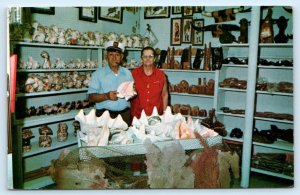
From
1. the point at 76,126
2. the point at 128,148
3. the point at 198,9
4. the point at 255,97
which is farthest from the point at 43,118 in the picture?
the point at 255,97

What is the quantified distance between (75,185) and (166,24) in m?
1.19

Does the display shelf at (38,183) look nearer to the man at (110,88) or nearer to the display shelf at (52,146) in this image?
the display shelf at (52,146)

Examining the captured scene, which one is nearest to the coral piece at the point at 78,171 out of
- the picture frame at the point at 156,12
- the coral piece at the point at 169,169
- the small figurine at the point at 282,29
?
the coral piece at the point at 169,169

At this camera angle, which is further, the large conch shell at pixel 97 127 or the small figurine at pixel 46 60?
the small figurine at pixel 46 60

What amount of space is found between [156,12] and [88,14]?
44cm

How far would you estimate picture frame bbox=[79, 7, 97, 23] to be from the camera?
200 cm

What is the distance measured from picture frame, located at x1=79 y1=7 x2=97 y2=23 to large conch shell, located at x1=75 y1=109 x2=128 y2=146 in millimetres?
604

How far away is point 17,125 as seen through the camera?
2006 mm

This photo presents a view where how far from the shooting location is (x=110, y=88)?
2.07 m

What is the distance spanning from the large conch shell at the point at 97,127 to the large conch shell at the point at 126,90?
169 millimetres

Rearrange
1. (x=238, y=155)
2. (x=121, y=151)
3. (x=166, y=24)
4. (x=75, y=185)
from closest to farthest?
(x=121, y=151)
(x=75, y=185)
(x=166, y=24)
(x=238, y=155)

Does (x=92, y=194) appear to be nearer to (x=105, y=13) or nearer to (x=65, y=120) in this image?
(x=65, y=120)

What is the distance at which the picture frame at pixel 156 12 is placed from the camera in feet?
6.59
